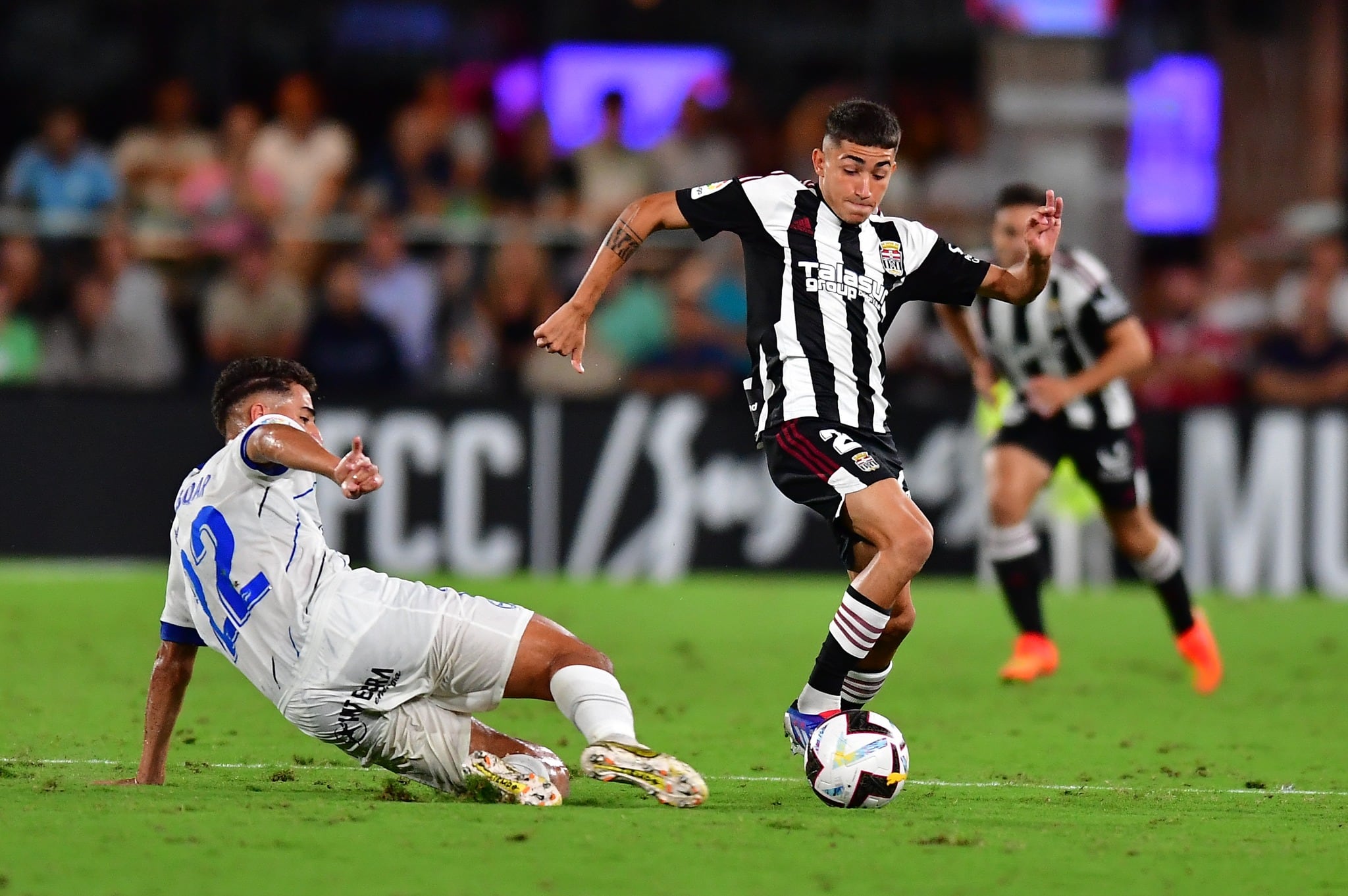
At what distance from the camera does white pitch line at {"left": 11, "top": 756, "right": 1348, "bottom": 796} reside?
614 cm

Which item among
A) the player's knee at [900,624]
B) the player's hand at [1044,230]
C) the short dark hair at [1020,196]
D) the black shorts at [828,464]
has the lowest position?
the player's knee at [900,624]

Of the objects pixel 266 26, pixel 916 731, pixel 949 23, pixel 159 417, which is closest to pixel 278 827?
pixel 916 731

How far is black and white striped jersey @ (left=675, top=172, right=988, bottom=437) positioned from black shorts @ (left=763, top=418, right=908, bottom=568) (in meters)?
0.05

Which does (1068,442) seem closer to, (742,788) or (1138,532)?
(1138,532)

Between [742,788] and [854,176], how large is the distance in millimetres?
2024

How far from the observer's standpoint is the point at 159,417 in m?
13.4

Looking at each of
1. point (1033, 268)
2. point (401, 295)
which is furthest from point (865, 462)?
point (401, 295)

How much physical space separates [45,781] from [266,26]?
482 inches

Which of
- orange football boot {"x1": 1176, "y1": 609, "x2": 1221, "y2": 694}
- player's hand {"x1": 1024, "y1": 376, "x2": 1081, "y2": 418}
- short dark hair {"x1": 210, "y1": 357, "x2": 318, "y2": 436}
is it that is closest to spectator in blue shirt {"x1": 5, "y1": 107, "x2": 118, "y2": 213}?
player's hand {"x1": 1024, "y1": 376, "x2": 1081, "y2": 418}

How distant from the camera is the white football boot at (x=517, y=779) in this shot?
5.40 metres

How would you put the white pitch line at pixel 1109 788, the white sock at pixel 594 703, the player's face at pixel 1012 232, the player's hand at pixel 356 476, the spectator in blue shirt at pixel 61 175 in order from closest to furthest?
the player's hand at pixel 356 476 < the white sock at pixel 594 703 < the white pitch line at pixel 1109 788 < the player's face at pixel 1012 232 < the spectator in blue shirt at pixel 61 175

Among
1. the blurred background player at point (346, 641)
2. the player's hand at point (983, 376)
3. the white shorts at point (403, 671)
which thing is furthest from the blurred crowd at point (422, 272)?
the white shorts at point (403, 671)

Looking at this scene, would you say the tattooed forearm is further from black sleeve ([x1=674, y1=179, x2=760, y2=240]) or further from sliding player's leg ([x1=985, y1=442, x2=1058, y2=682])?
sliding player's leg ([x1=985, y1=442, x2=1058, y2=682])

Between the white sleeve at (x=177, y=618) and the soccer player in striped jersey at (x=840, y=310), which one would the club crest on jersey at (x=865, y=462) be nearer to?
the soccer player in striped jersey at (x=840, y=310)
